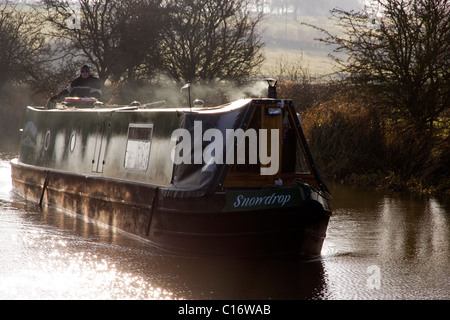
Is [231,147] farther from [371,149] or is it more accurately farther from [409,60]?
[409,60]

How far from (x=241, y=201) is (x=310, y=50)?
10067 cm

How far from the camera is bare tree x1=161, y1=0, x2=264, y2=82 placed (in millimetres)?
27438

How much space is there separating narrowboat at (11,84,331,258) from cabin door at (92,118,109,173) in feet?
1.24

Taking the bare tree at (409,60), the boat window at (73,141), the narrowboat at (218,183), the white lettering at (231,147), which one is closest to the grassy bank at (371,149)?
the bare tree at (409,60)

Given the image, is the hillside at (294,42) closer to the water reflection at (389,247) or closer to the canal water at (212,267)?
the water reflection at (389,247)

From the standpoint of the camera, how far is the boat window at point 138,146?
9648mm

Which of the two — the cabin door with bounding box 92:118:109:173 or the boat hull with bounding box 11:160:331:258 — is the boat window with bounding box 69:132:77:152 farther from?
the boat hull with bounding box 11:160:331:258

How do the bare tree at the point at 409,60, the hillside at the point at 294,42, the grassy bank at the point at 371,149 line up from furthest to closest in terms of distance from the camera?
the hillside at the point at 294,42 → the bare tree at the point at 409,60 → the grassy bank at the point at 371,149

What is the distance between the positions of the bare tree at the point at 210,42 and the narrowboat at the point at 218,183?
17.6 meters

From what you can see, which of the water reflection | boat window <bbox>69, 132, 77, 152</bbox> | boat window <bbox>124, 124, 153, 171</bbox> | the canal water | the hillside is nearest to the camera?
the canal water

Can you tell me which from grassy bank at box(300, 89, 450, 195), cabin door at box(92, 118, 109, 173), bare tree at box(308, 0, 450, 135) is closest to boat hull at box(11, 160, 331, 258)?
cabin door at box(92, 118, 109, 173)

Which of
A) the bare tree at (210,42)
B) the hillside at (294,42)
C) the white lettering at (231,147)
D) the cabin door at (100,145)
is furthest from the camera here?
the hillside at (294,42)

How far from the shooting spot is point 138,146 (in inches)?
390

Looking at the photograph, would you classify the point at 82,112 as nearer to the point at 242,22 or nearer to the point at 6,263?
the point at 6,263
